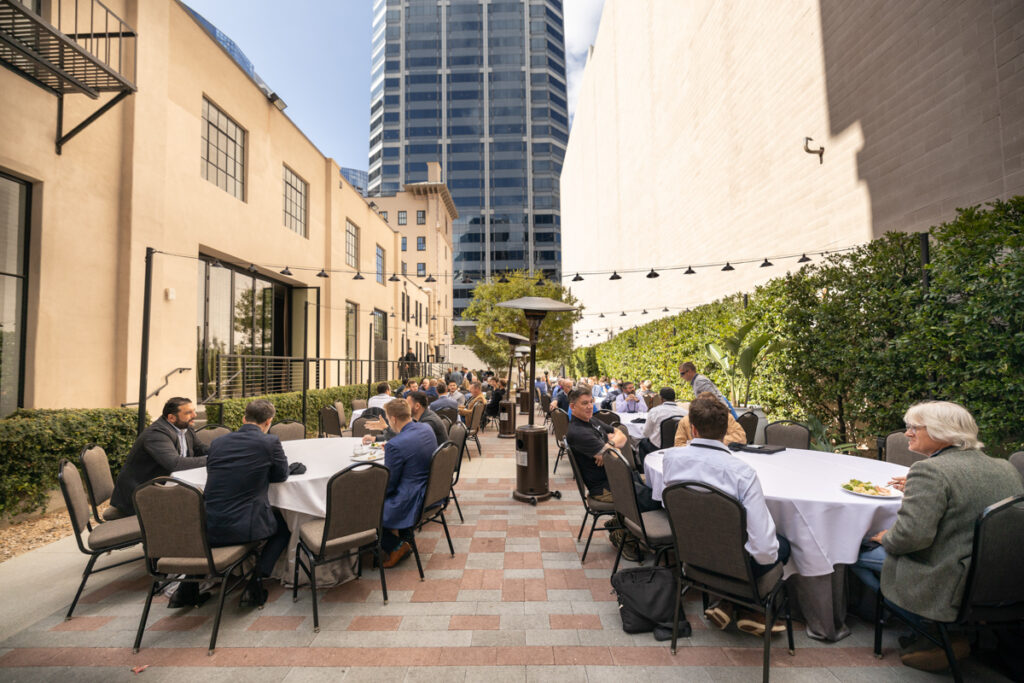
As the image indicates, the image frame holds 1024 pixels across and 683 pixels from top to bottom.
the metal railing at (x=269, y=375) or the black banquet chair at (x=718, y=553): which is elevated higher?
the metal railing at (x=269, y=375)

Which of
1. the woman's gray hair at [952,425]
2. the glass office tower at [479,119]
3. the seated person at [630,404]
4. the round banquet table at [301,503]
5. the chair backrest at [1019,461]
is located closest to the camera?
the woman's gray hair at [952,425]

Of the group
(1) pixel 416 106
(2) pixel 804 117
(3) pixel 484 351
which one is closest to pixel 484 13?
(1) pixel 416 106

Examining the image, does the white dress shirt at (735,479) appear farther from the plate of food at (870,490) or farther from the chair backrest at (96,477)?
the chair backrest at (96,477)

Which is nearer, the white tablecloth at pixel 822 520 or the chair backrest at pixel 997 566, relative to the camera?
the chair backrest at pixel 997 566

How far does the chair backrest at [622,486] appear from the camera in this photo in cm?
340

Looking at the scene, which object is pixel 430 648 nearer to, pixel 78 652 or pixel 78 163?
pixel 78 652

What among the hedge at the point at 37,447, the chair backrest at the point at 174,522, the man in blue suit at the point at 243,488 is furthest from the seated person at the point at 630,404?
the hedge at the point at 37,447

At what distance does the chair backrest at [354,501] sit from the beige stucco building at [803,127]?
7.78 meters

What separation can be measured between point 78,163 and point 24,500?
468 cm

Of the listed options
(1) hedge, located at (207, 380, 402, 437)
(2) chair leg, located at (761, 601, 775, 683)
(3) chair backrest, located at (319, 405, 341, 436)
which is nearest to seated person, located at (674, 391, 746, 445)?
(2) chair leg, located at (761, 601, 775, 683)

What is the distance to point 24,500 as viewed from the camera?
4863 millimetres

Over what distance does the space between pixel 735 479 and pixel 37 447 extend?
267 inches

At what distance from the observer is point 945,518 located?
2371 mm

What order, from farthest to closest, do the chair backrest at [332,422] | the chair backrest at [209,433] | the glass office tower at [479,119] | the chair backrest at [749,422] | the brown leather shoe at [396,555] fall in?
1. the glass office tower at [479,119]
2. the chair backrest at [332,422]
3. the chair backrest at [749,422]
4. the chair backrest at [209,433]
5. the brown leather shoe at [396,555]
